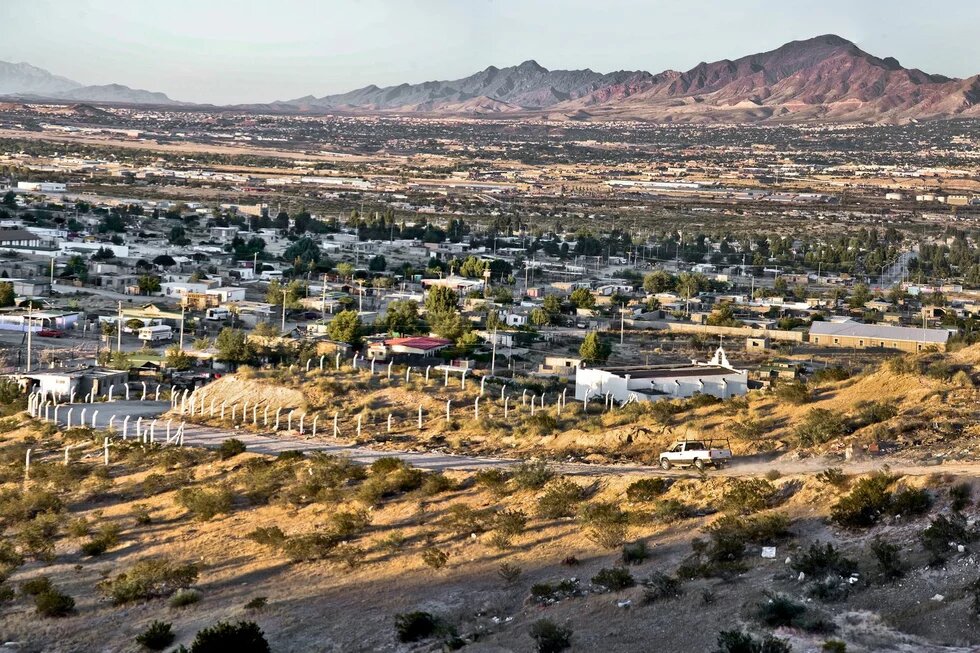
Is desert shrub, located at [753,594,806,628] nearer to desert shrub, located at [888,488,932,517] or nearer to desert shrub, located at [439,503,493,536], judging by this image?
desert shrub, located at [888,488,932,517]

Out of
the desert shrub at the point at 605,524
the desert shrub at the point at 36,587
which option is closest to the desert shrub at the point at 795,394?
the desert shrub at the point at 605,524

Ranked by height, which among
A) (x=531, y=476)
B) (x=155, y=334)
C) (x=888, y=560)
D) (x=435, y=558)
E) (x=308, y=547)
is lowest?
(x=155, y=334)

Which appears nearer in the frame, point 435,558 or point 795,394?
point 435,558

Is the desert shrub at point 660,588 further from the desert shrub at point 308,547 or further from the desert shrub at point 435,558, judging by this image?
the desert shrub at point 308,547

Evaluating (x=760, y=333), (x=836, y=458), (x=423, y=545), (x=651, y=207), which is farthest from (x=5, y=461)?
(x=651, y=207)

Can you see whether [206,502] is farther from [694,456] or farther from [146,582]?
[694,456]

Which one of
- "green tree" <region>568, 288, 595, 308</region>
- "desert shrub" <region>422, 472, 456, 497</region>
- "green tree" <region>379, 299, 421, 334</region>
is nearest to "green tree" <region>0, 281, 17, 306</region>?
"green tree" <region>379, 299, 421, 334</region>

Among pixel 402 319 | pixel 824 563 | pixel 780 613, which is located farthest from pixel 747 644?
pixel 402 319
